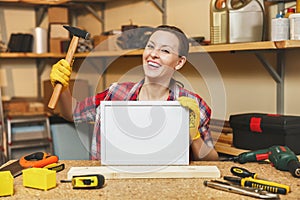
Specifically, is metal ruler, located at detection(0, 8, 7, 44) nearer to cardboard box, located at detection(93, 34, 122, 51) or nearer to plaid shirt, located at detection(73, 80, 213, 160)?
cardboard box, located at detection(93, 34, 122, 51)

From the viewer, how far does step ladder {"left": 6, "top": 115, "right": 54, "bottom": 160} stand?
3170mm

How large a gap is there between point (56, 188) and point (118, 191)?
0.16m

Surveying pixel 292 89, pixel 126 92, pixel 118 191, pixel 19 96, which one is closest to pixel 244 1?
pixel 292 89

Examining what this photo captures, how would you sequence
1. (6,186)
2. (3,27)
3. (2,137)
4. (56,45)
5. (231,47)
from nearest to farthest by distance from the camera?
(6,186)
(231,47)
(2,137)
(56,45)
(3,27)

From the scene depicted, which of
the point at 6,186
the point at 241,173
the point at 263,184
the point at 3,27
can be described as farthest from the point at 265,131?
the point at 3,27

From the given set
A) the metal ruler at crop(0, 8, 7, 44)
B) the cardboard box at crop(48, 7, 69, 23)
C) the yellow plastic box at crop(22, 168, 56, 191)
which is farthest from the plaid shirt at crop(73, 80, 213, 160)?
the metal ruler at crop(0, 8, 7, 44)

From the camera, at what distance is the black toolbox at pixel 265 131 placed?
1798mm

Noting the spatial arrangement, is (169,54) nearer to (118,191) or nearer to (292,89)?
(118,191)

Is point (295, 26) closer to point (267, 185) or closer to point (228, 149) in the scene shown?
point (228, 149)

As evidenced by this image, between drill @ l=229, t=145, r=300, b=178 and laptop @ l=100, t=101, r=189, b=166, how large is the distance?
0.25m

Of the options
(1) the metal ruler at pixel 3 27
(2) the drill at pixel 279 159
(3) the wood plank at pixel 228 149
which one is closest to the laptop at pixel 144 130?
(2) the drill at pixel 279 159

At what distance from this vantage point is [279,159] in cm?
126

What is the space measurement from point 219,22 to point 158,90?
74cm

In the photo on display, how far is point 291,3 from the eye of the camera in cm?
204
